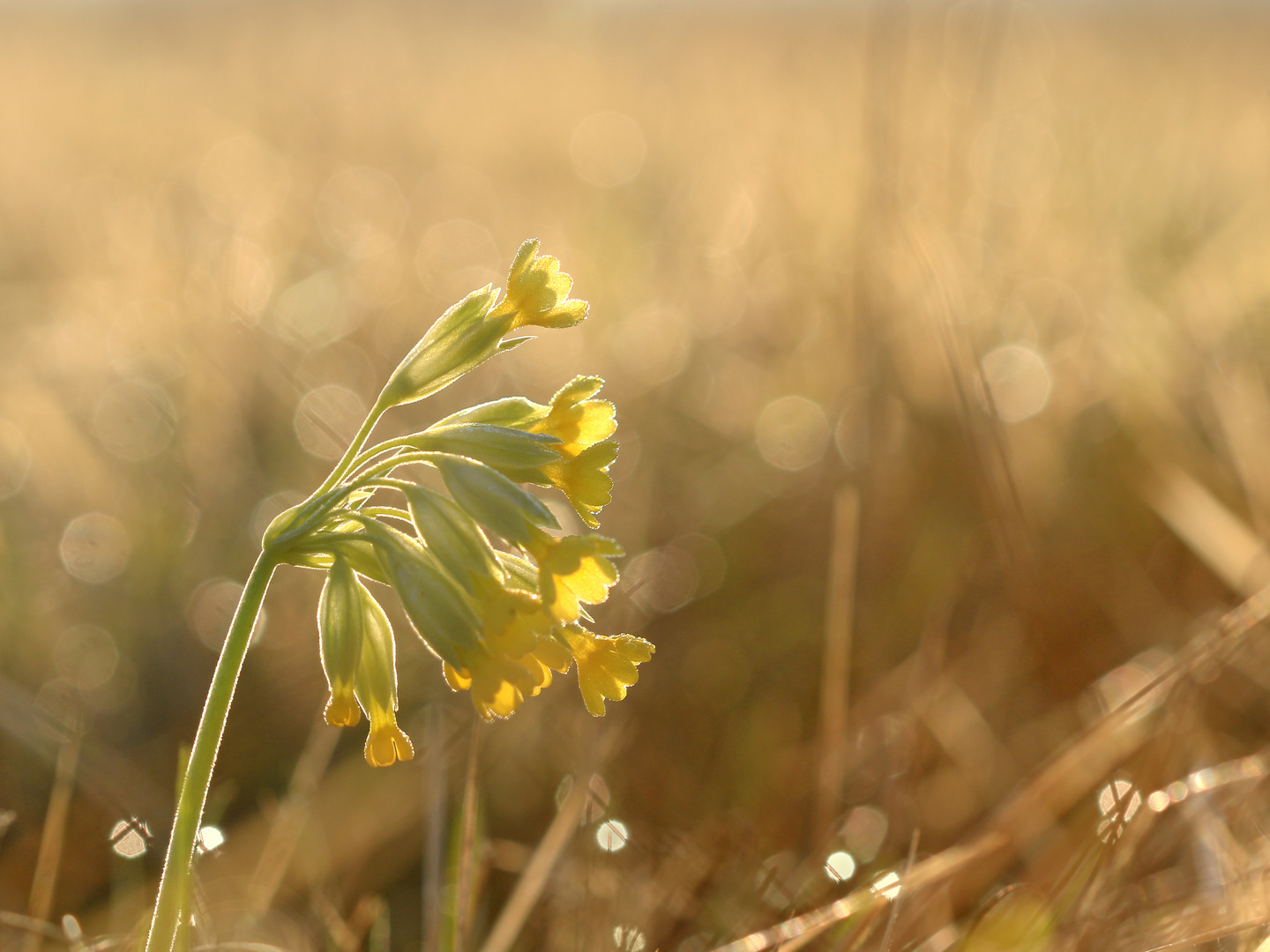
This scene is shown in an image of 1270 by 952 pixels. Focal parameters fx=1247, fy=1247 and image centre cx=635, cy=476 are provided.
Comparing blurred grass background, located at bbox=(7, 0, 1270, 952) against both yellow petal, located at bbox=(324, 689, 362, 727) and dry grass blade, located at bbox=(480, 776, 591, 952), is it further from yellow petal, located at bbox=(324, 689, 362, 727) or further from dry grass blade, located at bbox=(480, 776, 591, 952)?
yellow petal, located at bbox=(324, 689, 362, 727)

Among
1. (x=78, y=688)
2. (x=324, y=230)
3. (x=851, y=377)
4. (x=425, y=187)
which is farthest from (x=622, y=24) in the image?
(x=78, y=688)

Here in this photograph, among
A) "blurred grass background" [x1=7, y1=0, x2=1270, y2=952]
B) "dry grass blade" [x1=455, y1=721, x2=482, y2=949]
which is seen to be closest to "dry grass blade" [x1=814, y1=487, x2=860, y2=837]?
"blurred grass background" [x1=7, y1=0, x2=1270, y2=952]

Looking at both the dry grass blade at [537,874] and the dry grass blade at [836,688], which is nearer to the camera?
the dry grass blade at [537,874]

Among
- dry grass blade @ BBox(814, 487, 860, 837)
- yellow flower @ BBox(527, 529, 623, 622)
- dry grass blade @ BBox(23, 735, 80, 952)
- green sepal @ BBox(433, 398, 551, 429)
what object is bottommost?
dry grass blade @ BBox(814, 487, 860, 837)

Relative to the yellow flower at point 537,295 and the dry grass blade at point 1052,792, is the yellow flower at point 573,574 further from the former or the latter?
the dry grass blade at point 1052,792

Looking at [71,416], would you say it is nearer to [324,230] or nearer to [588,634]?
[324,230]

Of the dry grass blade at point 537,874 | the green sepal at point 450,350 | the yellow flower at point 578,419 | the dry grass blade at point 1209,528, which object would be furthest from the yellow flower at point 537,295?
the dry grass blade at point 1209,528
